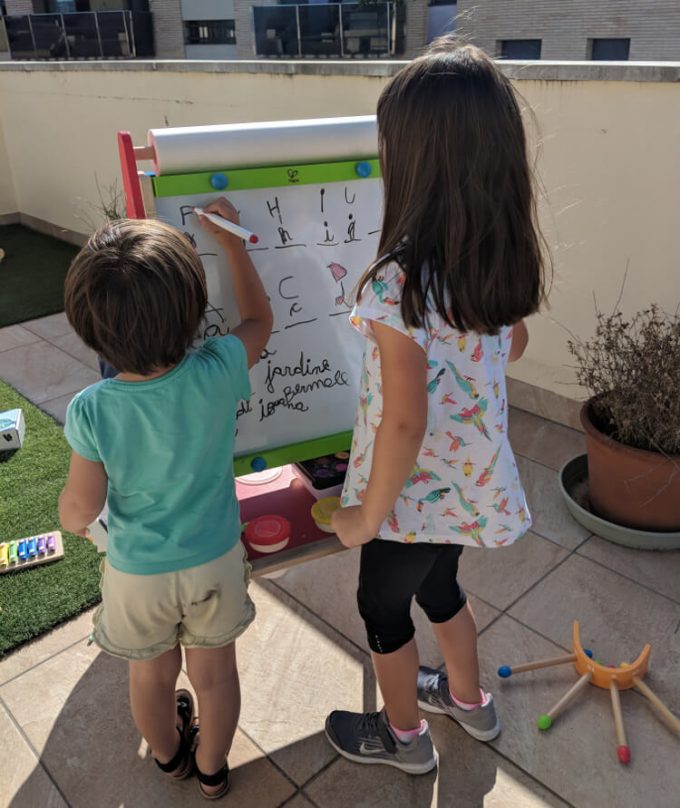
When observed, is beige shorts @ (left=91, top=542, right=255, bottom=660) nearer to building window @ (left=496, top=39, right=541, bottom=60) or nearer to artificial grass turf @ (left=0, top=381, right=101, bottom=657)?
artificial grass turf @ (left=0, top=381, right=101, bottom=657)

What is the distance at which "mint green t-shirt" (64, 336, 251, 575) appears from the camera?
1409 mm

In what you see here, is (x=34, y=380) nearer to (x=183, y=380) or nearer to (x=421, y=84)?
(x=183, y=380)

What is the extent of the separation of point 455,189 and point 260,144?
2.36ft

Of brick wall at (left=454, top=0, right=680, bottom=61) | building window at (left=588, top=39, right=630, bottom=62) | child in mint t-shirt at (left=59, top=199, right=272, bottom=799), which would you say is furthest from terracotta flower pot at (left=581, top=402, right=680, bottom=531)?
building window at (left=588, top=39, right=630, bottom=62)

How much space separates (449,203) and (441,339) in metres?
0.27

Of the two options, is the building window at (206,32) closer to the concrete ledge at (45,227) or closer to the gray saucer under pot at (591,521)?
the concrete ledge at (45,227)

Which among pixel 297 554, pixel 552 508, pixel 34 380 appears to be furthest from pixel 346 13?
pixel 297 554

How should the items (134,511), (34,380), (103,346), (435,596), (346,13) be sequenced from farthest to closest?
1. (346,13)
2. (34,380)
3. (435,596)
4. (134,511)
5. (103,346)

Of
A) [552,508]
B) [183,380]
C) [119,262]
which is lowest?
[552,508]

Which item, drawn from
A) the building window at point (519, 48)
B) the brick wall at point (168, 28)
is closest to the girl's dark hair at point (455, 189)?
the building window at point (519, 48)

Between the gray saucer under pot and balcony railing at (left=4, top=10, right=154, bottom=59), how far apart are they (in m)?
19.6

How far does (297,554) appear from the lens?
76.7 inches

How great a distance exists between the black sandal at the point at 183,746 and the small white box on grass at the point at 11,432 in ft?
6.77

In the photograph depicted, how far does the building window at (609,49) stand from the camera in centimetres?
1462
